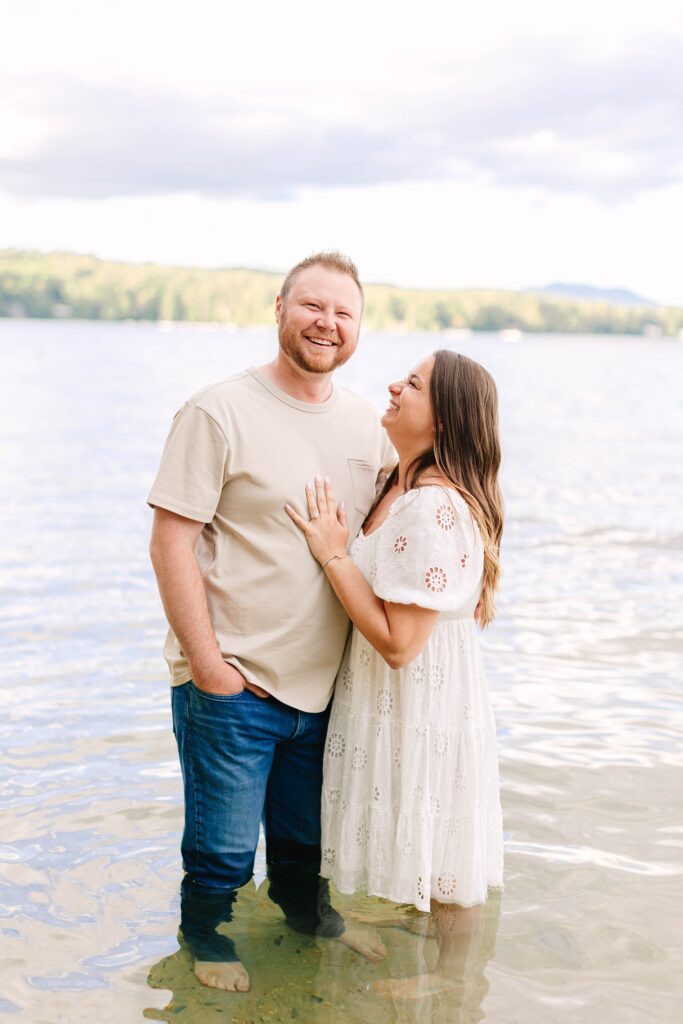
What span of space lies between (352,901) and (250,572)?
70.8 inches

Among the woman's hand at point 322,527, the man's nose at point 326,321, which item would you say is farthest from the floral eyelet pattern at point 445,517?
the man's nose at point 326,321

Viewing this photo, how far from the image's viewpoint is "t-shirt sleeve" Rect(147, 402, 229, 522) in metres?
3.77

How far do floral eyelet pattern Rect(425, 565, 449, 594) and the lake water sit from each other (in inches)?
28.9

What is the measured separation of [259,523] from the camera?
3930 mm

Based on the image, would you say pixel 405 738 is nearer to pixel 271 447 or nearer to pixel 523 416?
pixel 271 447

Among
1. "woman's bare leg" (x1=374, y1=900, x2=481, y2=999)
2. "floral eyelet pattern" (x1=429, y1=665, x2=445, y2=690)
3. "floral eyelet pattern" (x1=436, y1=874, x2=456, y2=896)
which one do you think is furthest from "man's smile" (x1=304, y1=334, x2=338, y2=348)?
"woman's bare leg" (x1=374, y1=900, x2=481, y2=999)

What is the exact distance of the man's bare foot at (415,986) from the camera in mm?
4309

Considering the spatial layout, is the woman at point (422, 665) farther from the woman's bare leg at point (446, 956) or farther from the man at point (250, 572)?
the woman's bare leg at point (446, 956)

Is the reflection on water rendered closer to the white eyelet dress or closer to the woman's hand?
the white eyelet dress

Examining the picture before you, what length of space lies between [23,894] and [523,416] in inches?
1430

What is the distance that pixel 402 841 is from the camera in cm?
388

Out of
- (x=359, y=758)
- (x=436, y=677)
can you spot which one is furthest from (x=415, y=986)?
(x=436, y=677)

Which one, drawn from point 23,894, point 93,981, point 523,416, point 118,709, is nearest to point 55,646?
point 118,709

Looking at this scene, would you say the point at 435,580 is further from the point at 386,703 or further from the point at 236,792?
the point at 236,792
